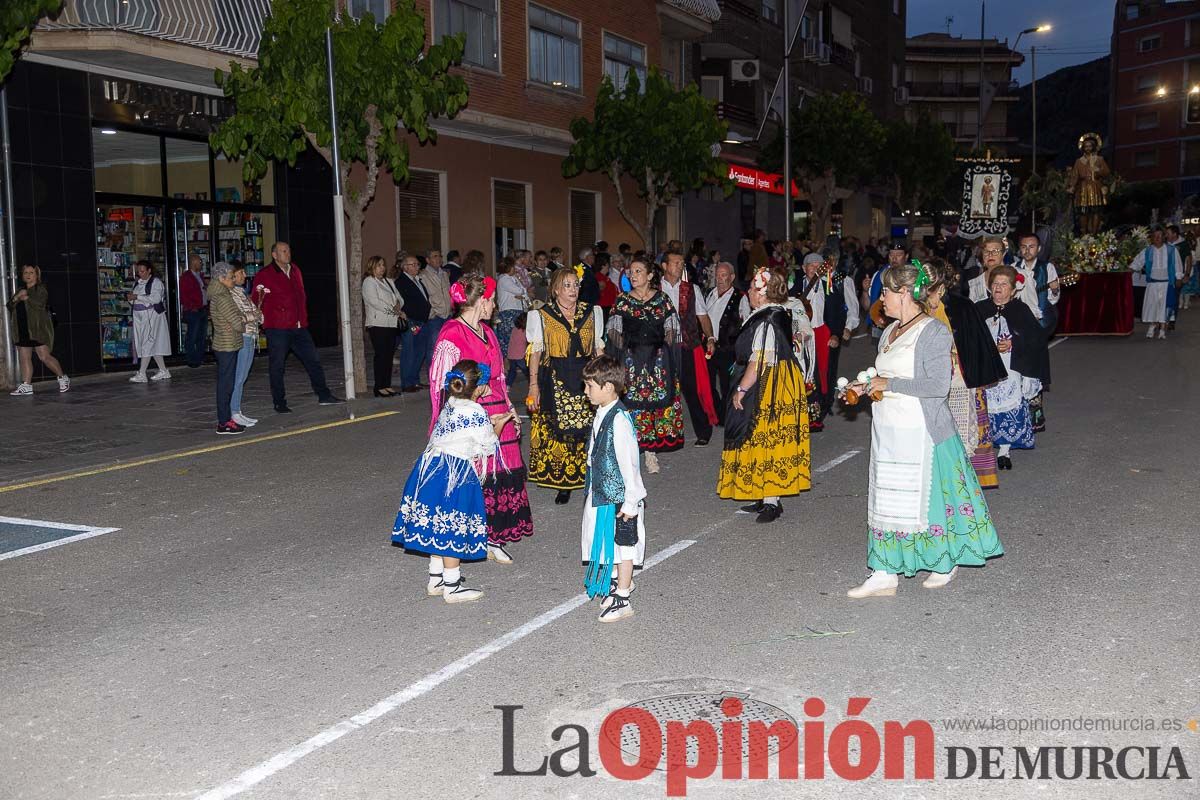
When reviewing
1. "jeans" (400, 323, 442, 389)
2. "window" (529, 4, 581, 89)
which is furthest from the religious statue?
"jeans" (400, 323, 442, 389)

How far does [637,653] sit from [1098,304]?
67.4 ft

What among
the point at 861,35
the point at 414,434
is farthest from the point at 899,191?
the point at 414,434

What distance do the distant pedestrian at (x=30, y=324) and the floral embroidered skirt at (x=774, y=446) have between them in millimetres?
11235

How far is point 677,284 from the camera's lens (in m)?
11.3

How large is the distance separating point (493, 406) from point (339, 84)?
9474 mm

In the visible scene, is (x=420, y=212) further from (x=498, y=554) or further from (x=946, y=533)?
(x=946, y=533)

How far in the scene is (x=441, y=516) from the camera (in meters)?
6.40

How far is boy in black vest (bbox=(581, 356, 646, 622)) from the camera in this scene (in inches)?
240

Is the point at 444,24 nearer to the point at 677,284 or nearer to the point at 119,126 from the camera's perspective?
the point at 119,126

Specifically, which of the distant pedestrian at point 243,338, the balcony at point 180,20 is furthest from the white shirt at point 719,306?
the balcony at point 180,20

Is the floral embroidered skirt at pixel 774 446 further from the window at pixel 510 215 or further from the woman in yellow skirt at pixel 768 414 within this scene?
the window at pixel 510 215

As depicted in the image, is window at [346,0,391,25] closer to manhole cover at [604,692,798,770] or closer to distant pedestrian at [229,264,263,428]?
distant pedestrian at [229,264,263,428]

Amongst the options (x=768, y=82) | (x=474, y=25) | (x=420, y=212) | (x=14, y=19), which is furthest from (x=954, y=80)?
(x=14, y=19)

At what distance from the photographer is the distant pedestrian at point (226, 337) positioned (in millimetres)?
12945
